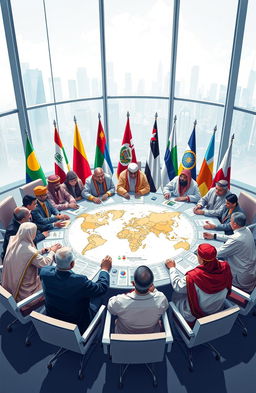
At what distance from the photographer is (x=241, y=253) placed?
3.45m

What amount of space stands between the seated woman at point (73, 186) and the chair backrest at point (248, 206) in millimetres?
2963

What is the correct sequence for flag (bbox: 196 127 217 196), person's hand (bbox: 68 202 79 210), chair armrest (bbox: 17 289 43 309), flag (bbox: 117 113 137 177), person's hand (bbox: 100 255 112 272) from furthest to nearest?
1. flag (bbox: 117 113 137 177)
2. flag (bbox: 196 127 217 196)
3. person's hand (bbox: 68 202 79 210)
4. person's hand (bbox: 100 255 112 272)
5. chair armrest (bbox: 17 289 43 309)

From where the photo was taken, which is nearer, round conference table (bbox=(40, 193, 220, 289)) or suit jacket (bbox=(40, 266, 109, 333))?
suit jacket (bbox=(40, 266, 109, 333))

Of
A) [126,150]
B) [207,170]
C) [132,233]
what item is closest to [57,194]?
[132,233]

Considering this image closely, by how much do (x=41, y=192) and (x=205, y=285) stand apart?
2.94m

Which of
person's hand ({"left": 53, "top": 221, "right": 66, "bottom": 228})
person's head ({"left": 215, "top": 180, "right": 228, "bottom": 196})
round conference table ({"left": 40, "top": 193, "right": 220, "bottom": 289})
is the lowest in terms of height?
round conference table ({"left": 40, "top": 193, "right": 220, "bottom": 289})

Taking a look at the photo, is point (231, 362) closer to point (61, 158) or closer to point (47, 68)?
point (61, 158)

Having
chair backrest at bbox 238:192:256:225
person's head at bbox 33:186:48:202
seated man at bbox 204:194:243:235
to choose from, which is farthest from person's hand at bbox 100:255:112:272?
chair backrest at bbox 238:192:256:225

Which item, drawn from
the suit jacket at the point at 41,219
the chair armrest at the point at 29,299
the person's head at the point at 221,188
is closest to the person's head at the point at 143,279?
the chair armrest at the point at 29,299

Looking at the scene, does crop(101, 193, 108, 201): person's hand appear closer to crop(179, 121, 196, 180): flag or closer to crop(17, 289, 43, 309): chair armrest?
crop(179, 121, 196, 180): flag

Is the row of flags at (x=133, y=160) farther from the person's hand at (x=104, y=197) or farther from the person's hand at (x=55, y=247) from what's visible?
the person's hand at (x=55, y=247)

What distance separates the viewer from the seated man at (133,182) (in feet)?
17.3

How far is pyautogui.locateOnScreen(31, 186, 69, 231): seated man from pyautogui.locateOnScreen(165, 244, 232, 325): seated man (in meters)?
2.18

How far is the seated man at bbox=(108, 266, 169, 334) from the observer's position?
2.57 meters
